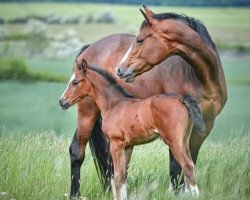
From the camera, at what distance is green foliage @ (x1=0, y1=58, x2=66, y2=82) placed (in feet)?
32.0

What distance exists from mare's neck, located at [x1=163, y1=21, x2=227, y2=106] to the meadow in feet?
2.54

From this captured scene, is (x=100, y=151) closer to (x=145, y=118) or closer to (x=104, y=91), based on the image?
(x=104, y=91)

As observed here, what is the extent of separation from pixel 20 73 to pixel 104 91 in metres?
3.95

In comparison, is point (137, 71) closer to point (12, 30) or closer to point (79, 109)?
point (79, 109)

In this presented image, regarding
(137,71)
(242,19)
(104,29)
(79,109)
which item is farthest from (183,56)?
(104,29)

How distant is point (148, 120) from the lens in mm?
5688

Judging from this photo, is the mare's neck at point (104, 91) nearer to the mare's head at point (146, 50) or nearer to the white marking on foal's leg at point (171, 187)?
the mare's head at point (146, 50)

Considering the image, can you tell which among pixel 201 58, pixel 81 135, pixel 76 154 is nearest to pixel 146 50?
pixel 201 58

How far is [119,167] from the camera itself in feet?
19.2

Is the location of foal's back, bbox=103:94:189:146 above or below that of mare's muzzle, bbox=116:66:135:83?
below

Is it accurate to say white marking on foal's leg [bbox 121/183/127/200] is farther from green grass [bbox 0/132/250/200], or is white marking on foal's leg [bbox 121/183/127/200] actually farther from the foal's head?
the foal's head

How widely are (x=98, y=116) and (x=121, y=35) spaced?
702mm

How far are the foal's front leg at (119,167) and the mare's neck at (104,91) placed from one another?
0.32 m

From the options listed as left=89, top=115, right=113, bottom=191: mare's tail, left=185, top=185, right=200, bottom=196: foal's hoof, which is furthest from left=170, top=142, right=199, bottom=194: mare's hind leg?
left=89, top=115, right=113, bottom=191: mare's tail
